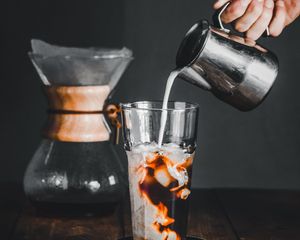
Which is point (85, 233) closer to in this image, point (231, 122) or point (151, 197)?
point (151, 197)

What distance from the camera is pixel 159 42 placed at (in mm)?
1694

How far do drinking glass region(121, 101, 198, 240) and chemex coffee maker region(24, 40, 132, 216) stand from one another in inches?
9.0

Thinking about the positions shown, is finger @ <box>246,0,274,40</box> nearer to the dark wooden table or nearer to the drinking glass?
the drinking glass

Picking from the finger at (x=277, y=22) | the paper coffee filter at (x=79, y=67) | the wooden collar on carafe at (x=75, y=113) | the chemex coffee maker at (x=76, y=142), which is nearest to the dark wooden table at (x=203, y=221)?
the chemex coffee maker at (x=76, y=142)

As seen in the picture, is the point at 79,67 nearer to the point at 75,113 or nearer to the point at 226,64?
the point at 75,113

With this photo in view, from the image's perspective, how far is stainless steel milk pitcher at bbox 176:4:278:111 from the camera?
1135 mm

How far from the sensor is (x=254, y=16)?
1.22 meters

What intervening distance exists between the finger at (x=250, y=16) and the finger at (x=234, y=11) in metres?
0.01

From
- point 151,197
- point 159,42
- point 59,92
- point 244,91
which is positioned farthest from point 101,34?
point 151,197

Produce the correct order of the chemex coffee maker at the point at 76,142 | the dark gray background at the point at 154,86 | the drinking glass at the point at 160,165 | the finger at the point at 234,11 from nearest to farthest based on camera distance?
the drinking glass at the point at 160,165 < the finger at the point at 234,11 < the chemex coffee maker at the point at 76,142 < the dark gray background at the point at 154,86

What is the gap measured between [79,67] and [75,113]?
0.10m

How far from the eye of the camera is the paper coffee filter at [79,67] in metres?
1.32

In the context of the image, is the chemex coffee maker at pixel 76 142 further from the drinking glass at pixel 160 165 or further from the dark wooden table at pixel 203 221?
the drinking glass at pixel 160 165

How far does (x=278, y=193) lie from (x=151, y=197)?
24.8 inches
